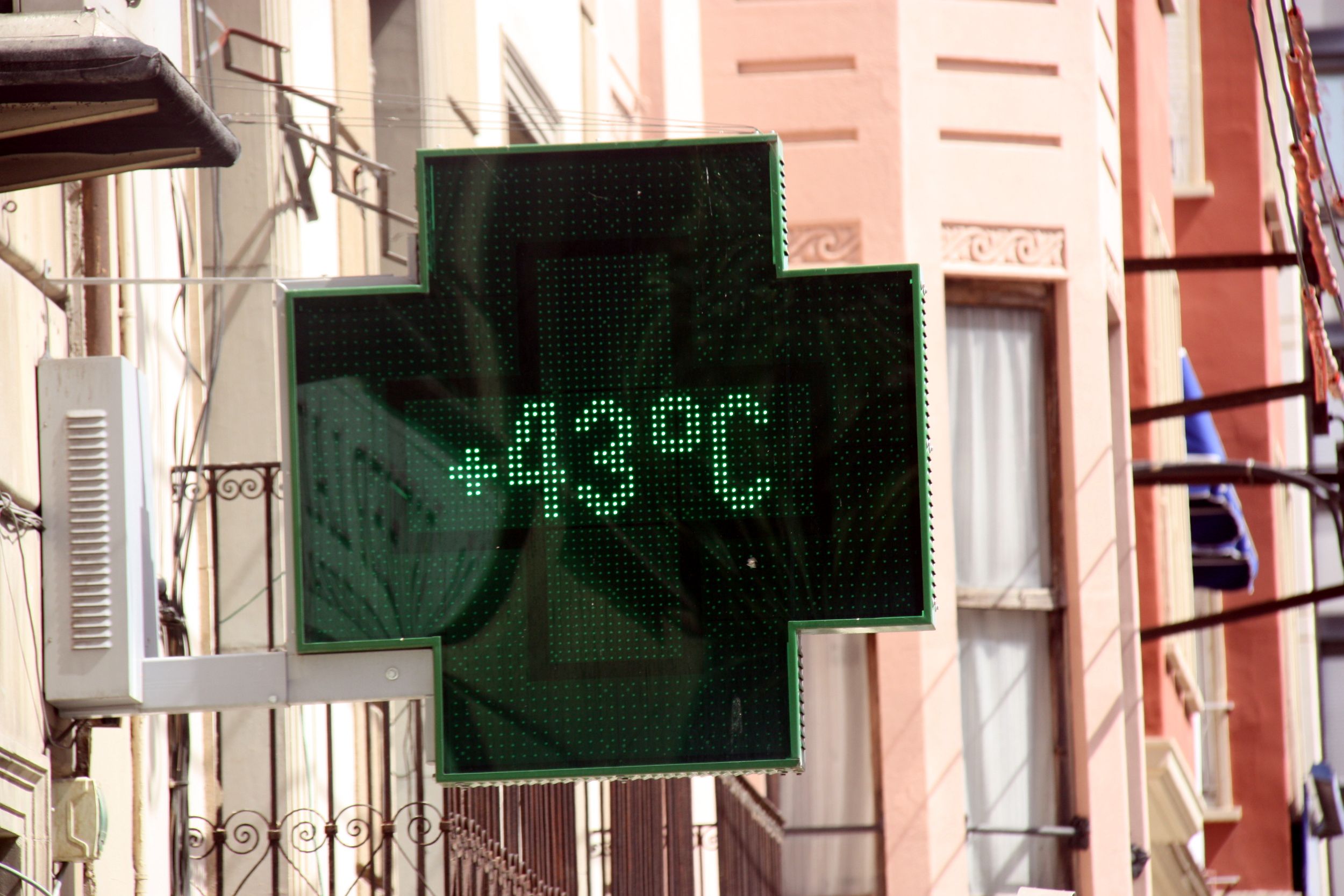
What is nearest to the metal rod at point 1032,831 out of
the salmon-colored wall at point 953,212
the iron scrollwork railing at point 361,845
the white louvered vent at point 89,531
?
the salmon-colored wall at point 953,212

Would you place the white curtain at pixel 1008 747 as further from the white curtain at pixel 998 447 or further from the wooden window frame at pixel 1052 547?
the white curtain at pixel 998 447

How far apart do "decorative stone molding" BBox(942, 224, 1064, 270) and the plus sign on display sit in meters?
9.07

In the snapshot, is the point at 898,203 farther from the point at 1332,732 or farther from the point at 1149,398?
the point at 1332,732

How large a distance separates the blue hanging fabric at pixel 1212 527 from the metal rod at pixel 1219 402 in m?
1.49

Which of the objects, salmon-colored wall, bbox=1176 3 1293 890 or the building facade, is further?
salmon-colored wall, bbox=1176 3 1293 890

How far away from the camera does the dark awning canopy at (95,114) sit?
14.3ft

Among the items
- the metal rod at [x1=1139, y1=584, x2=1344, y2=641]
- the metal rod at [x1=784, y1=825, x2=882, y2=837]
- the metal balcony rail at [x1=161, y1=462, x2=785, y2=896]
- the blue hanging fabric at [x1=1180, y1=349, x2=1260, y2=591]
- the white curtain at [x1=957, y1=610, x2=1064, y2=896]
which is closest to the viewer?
the metal balcony rail at [x1=161, y1=462, x2=785, y2=896]

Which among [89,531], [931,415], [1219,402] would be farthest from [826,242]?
[89,531]

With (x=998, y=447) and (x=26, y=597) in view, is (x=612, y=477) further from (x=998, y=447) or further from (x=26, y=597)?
(x=998, y=447)

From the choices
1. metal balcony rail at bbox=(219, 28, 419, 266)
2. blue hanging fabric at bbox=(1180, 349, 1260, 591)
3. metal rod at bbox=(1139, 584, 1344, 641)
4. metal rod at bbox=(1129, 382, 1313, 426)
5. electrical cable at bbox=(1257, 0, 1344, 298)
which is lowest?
metal rod at bbox=(1139, 584, 1344, 641)

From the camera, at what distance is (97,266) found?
6.30 meters

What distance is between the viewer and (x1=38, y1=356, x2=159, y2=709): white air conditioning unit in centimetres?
529

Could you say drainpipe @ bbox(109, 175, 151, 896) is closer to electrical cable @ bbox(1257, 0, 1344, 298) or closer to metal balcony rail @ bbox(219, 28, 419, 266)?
metal balcony rail @ bbox(219, 28, 419, 266)

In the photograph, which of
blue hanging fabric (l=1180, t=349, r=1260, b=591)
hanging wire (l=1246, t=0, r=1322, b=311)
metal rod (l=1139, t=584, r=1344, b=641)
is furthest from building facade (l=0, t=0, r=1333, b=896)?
hanging wire (l=1246, t=0, r=1322, b=311)
